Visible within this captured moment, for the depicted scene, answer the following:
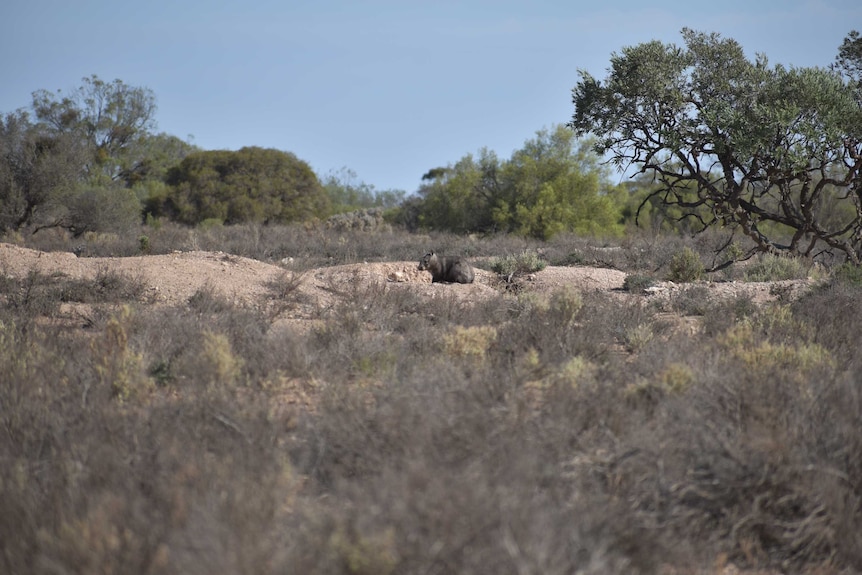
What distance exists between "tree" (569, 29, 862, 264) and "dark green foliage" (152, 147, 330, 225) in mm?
22066

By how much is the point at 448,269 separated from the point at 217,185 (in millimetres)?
22454

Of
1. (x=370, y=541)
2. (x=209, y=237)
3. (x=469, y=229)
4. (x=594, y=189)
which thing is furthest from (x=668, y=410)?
(x=469, y=229)

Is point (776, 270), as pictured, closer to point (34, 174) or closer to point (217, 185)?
point (34, 174)

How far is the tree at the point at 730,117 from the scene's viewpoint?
38.1ft

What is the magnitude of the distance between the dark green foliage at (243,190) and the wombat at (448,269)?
20.0 meters

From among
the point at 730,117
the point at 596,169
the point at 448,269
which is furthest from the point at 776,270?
the point at 596,169

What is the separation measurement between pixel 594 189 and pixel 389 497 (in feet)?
89.8

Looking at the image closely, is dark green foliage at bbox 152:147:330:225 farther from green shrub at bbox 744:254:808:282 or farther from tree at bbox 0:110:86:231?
green shrub at bbox 744:254:808:282

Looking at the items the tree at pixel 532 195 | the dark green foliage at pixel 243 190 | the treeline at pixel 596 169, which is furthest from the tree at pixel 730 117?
the dark green foliage at pixel 243 190

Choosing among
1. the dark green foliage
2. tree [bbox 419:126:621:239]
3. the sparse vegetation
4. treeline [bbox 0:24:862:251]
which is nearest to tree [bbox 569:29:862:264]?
treeline [bbox 0:24:862:251]

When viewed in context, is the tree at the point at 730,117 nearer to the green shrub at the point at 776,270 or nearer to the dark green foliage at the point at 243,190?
the green shrub at the point at 776,270

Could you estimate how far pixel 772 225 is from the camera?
1195 inches

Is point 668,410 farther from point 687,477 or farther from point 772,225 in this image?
point 772,225

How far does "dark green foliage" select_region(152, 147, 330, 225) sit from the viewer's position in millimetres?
32719
